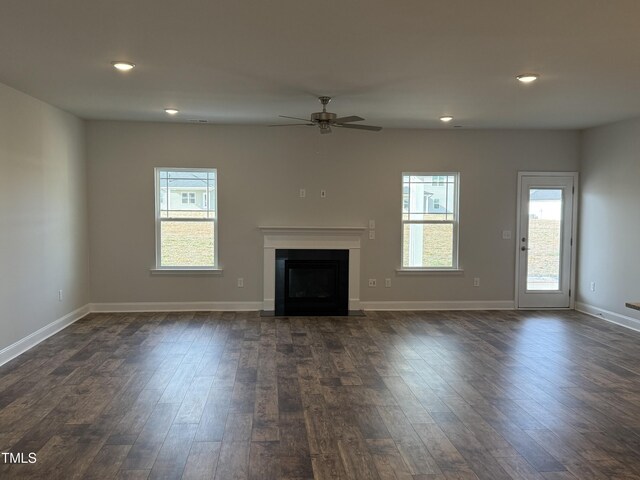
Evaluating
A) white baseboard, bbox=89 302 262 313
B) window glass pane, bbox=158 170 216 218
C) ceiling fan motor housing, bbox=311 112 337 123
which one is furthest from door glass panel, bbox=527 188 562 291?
window glass pane, bbox=158 170 216 218

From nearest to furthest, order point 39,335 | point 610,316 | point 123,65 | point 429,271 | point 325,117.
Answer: point 123,65, point 325,117, point 39,335, point 610,316, point 429,271

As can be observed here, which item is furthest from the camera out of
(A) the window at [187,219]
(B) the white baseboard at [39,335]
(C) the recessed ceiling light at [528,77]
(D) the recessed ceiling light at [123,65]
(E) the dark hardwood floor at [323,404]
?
(A) the window at [187,219]

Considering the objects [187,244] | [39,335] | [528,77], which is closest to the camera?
[528,77]

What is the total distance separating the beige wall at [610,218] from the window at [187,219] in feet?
17.0

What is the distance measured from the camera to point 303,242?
6.97 m

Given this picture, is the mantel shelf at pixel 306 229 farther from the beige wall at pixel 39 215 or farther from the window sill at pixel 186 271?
the beige wall at pixel 39 215

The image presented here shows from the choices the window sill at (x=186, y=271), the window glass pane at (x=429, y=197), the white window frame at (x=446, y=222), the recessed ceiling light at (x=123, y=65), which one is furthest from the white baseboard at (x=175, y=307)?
the recessed ceiling light at (x=123, y=65)

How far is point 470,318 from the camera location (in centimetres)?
676

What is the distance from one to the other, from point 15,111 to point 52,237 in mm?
1469

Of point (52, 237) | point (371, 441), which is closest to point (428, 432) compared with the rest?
point (371, 441)

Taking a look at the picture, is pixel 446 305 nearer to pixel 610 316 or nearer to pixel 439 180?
pixel 439 180

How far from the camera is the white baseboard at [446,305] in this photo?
7.25m

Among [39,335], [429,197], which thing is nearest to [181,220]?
[39,335]

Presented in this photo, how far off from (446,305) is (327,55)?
4634 millimetres
